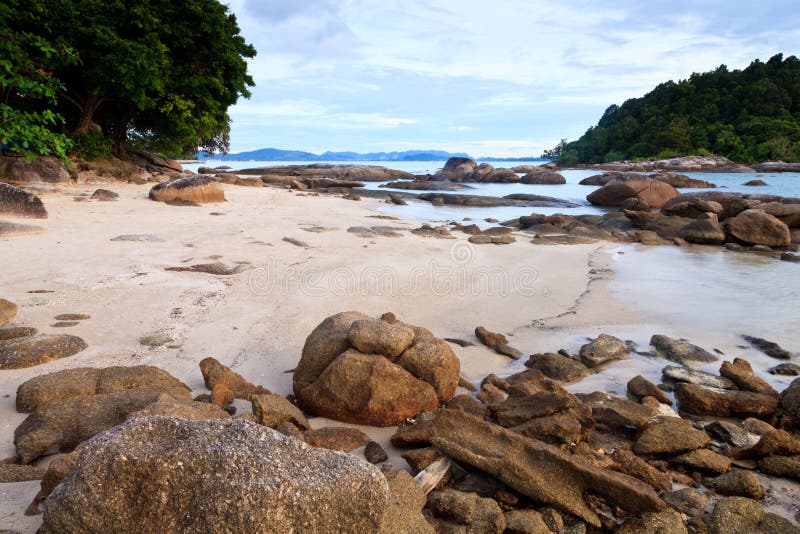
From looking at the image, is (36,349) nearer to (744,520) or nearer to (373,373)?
(373,373)

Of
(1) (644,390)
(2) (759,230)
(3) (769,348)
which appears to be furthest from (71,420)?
(2) (759,230)

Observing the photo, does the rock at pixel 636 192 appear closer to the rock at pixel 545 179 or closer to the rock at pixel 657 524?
the rock at pixel 545 179

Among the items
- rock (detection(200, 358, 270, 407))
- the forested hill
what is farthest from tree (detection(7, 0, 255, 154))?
the forested hill

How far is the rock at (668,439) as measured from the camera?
3.44 metres

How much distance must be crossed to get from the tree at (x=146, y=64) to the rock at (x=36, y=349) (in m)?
14.6

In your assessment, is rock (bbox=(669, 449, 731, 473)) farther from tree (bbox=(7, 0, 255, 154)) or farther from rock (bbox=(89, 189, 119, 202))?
tree (bbox=(7, 0, 255, 154))

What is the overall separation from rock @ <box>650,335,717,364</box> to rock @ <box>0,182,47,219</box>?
1209 centimetres

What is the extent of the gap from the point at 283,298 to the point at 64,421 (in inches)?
150

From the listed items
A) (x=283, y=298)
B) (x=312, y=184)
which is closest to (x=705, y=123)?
(x=312, y=184)

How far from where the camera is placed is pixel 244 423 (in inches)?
89.0

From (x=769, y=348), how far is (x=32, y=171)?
755 inches

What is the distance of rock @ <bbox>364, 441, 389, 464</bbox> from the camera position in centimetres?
336

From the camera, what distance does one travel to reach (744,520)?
A: 2758mm

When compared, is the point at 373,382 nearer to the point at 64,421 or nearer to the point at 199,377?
the point at 199,377
